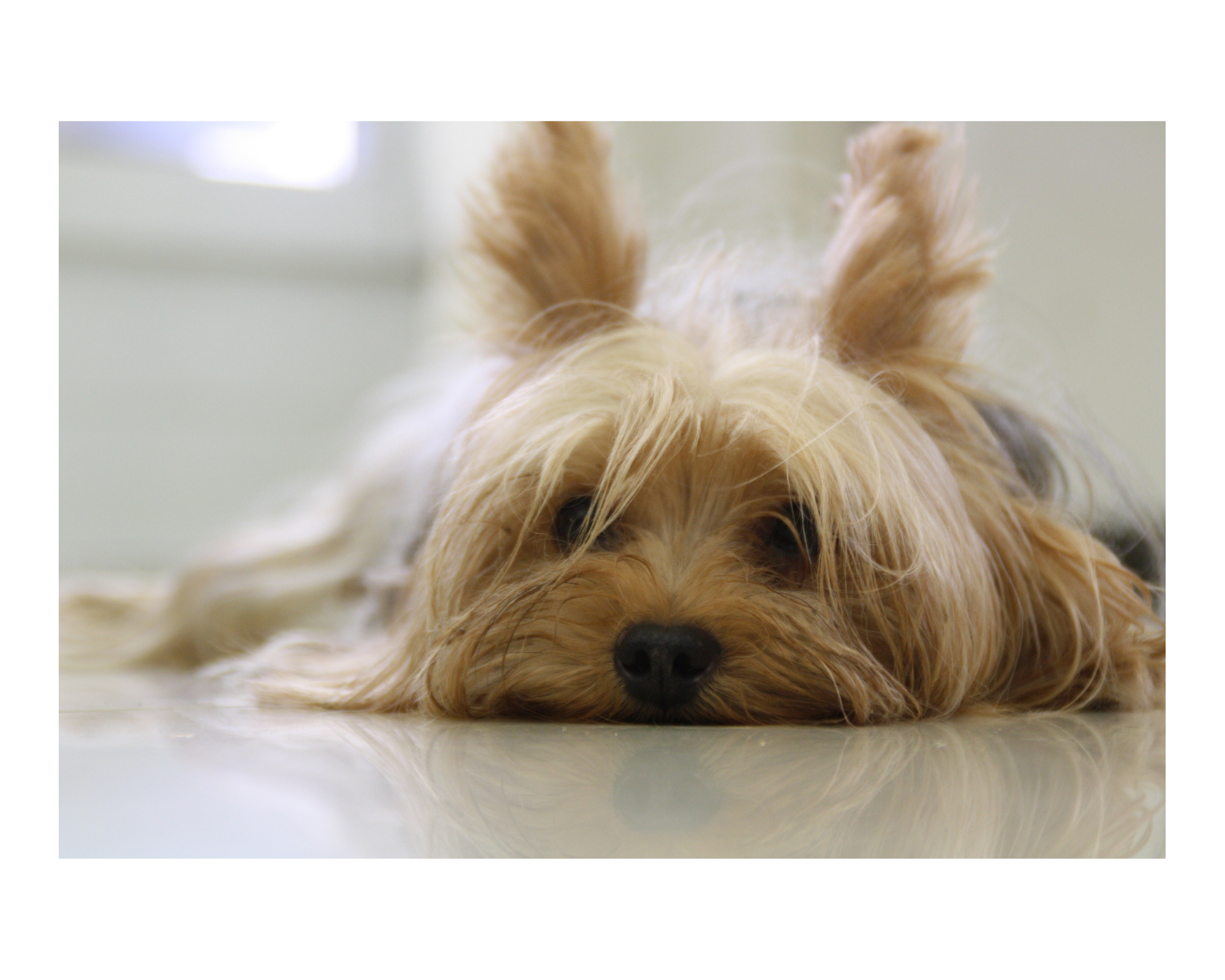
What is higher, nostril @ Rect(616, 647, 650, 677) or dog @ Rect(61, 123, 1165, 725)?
dog @ Rect(61, 123, 1165, 725)

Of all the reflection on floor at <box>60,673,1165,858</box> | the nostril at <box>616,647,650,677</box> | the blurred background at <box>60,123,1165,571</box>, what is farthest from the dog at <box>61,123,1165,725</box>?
the blurred background at <box>60,123,1165,571</box>

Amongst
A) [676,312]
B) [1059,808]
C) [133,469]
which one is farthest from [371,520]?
[133,469]

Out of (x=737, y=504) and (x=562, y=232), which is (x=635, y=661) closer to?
(x=737, y=504)

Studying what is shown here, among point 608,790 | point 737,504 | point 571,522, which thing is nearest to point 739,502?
point 737,504

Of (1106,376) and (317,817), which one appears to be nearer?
(317,817)

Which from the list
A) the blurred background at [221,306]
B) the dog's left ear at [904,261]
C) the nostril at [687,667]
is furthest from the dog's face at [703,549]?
the blurred background at [221,306]

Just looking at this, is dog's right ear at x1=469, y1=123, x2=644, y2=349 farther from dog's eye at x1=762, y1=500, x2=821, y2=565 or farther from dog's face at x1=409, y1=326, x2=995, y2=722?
dog's eye at x1=762, y1=500, x2=821, y2=565
